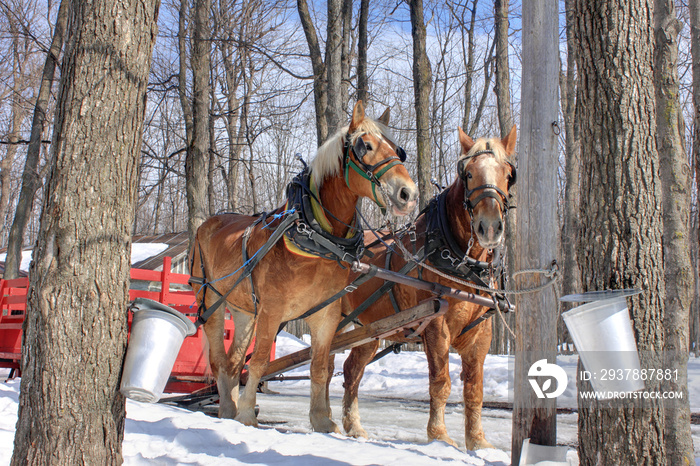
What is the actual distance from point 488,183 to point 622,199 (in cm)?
96

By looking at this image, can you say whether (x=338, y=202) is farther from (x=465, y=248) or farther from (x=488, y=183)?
(x=488, y=183)

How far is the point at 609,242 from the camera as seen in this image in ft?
Answer: 9.98

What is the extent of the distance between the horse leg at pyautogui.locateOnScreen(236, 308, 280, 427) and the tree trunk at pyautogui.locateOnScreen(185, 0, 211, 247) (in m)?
5.46

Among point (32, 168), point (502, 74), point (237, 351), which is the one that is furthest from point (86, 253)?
point (32, 168)

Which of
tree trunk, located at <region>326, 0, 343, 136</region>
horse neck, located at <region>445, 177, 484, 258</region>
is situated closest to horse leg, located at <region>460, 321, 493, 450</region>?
horse neck, located at <region>445, 177, 484, 258</region>

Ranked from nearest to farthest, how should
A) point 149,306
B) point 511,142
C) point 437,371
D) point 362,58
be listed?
point 149,306
point 511,142
point 437,371
point 362,58

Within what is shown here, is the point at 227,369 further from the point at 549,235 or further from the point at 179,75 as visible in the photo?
the point at 179,75

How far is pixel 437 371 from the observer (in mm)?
4375

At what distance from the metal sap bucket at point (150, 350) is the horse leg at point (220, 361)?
2834mm

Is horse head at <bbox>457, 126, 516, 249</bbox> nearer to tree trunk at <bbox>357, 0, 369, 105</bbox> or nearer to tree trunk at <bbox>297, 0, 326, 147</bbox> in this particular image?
tree trunk at <bbox>297, 0, 326, 147</bbox>

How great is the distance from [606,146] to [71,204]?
2.86 meters

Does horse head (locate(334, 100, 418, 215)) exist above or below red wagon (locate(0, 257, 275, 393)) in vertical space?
above

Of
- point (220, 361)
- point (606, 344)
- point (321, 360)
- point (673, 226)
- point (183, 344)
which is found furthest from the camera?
point (183, 344)

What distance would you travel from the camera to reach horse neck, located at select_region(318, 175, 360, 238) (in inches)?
172
